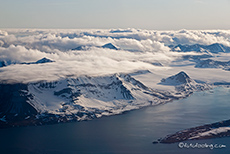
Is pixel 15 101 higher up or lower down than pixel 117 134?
higher up

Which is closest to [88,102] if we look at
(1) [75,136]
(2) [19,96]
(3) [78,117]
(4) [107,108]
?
(4) [107,108]

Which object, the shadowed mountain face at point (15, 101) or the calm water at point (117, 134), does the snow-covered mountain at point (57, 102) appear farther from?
the calm water at point (117, 134)

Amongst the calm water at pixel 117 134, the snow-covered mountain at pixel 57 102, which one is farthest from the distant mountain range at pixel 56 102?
the calm water at pixel 117 134

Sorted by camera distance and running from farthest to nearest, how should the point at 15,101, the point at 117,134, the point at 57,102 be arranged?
the point at 57,102, the point at 15,101, the point at 117,134

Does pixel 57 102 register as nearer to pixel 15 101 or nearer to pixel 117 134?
pixel 15 101

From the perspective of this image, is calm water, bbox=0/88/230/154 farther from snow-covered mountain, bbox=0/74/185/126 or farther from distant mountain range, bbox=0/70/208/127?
snow-covered mountain, bbox=0/74/185/126

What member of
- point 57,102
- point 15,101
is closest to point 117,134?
point 57,102

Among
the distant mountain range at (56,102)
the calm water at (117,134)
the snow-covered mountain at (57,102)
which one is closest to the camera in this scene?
the calm water at (117,134)

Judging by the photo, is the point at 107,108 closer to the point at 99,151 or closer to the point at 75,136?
the point at 75,136
